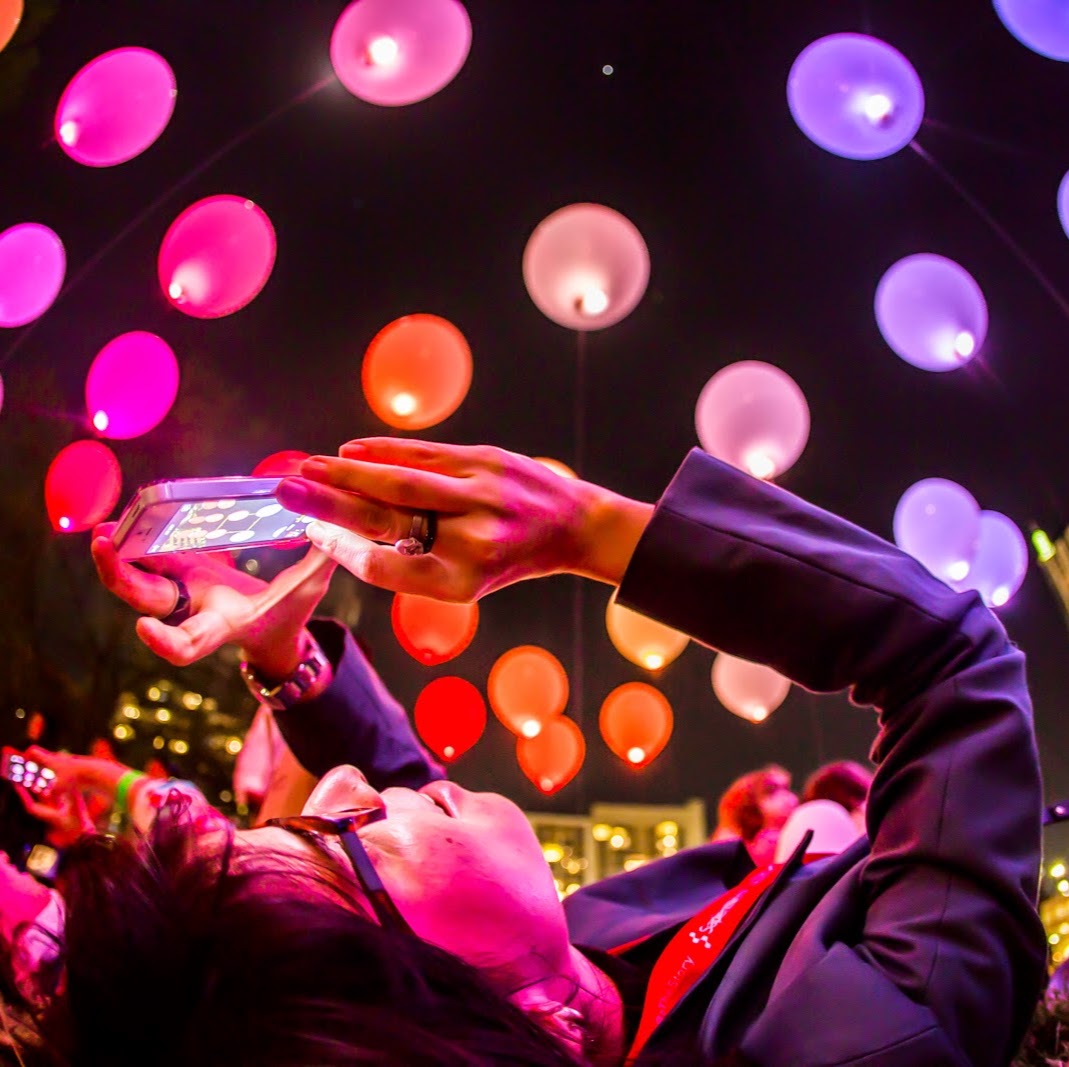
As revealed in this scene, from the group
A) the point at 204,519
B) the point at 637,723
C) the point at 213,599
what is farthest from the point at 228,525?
the point at 637,723

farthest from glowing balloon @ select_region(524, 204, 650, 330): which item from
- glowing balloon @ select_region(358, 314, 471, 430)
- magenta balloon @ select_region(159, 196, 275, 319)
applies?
magenta balloon @ select_region(159, 196, 275, 319)

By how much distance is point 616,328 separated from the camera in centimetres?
573

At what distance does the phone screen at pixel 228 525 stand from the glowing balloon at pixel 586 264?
248 centimetres

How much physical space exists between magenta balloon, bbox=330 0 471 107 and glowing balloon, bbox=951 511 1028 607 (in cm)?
326

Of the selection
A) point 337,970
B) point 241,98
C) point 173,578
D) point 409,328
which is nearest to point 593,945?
point 337,970

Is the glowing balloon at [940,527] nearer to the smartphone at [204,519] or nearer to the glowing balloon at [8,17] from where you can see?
the smartphone at [204,519]

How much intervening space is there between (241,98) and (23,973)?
3.96m

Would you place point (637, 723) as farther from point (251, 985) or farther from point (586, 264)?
point (251, 985)

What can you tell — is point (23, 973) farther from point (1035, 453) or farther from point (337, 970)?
point (1035, 453)

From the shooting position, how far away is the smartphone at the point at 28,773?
2.71 m

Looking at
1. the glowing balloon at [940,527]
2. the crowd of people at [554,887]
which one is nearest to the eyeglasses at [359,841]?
the crowd of people at [554,887]

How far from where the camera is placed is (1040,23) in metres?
2.70

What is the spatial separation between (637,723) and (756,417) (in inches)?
107

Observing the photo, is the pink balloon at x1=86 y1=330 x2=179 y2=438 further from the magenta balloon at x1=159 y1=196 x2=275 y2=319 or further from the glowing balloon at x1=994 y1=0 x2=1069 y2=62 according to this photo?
the glowing balloon at x1=994 y1=0 x2=1069 y2=62
